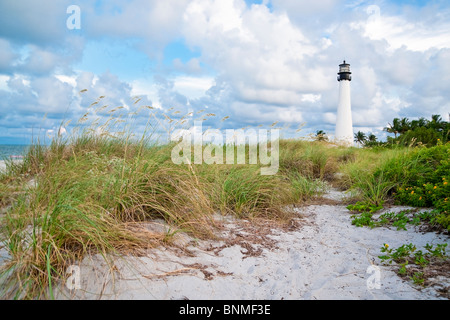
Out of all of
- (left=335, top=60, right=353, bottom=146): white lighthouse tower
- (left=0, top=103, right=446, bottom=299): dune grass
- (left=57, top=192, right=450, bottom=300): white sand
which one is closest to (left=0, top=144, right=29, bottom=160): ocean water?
(left=0, top=103, right=446, bottom=299): dune grass

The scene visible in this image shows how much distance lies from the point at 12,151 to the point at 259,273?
18.2ft

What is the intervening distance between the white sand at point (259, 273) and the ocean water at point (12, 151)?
4.46 m

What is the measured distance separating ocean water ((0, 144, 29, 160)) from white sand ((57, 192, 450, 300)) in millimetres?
4458

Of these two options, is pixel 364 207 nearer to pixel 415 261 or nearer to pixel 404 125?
pixel 415 261

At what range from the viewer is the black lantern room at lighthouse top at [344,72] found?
25.1 meters

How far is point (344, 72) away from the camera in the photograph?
82.4ft

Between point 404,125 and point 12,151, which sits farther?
point 404,125

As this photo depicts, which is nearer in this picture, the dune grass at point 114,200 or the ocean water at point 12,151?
the dune grass at point 114,200

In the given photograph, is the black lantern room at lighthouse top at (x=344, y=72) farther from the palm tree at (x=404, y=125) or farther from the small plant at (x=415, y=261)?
the small plant at (x=415, y=261)

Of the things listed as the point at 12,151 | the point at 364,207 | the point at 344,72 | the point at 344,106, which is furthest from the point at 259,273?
the point at 344,72

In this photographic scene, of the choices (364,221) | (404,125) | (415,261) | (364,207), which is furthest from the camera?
(404,125)

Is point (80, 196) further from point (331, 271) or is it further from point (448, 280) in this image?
point (448, 280)

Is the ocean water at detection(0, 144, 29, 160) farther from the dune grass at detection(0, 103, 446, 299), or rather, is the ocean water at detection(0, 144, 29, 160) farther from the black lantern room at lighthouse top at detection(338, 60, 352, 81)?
the black lantern room at lighthouse top at detection(338, 60, 352, 81)

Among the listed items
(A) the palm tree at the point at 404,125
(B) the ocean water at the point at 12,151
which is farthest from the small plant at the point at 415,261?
(A) the palm tree at the point at 404,125
